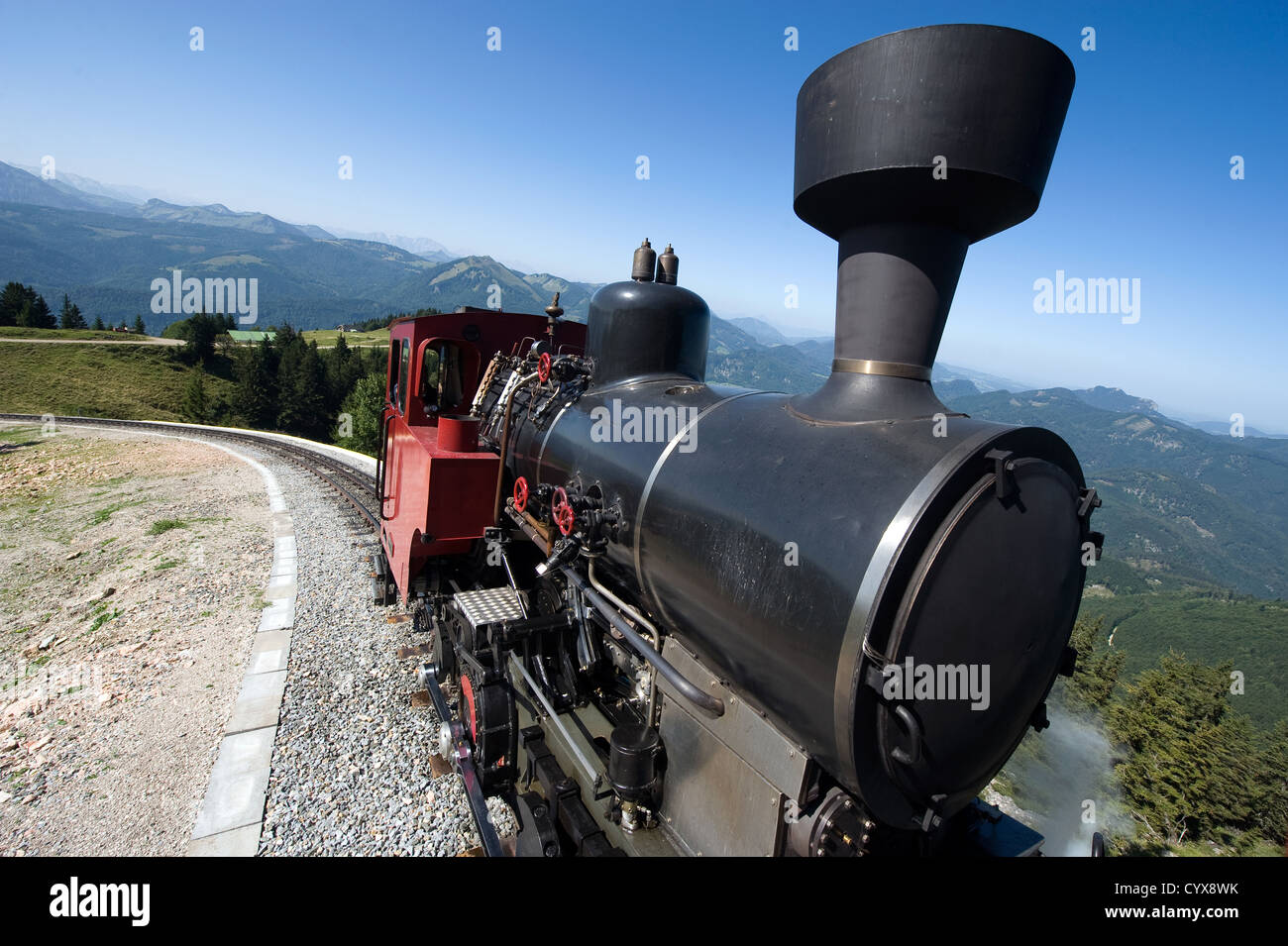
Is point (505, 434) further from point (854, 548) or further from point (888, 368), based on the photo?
point (854, 548)

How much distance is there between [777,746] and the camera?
318 centimetres

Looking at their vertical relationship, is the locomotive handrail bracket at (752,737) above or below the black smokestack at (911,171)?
below

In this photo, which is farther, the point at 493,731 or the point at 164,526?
the point at 164,526

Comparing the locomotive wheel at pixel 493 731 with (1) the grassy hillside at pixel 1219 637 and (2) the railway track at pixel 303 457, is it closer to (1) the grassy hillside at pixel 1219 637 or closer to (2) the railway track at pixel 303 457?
(2) the railway track at pixel 303 457

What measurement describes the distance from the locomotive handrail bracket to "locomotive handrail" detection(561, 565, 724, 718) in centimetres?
6

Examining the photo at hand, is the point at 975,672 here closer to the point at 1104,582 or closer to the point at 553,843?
the point at 553,843

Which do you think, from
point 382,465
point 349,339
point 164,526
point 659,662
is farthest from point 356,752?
point 349,339

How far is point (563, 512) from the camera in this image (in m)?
4.54

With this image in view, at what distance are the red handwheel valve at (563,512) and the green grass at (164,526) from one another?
1673 cm

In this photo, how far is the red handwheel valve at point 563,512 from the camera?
14.6 ft

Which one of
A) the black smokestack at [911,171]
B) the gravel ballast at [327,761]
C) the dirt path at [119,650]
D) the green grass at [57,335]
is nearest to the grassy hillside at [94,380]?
the green grass at [57,335]

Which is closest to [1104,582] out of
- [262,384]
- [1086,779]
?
[1086,779]

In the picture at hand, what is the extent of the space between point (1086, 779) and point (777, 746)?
76.0ft

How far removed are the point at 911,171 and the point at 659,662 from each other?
3.06 meters
